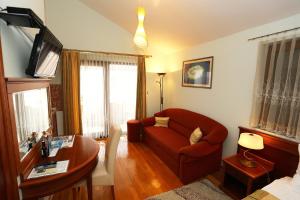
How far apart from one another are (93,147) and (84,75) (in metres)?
2.44

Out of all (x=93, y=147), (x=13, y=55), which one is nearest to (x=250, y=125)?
(x=93, y=147)

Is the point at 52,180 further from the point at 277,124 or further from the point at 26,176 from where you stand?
the point at 277,124

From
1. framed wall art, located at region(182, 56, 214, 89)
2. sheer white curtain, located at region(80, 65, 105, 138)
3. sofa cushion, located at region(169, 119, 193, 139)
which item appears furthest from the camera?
sheer white curtain, located at region(80, 65, 105, 138)

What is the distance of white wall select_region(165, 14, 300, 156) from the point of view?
7.47 ft

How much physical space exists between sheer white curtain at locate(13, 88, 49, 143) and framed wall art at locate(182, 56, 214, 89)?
284 centimetres

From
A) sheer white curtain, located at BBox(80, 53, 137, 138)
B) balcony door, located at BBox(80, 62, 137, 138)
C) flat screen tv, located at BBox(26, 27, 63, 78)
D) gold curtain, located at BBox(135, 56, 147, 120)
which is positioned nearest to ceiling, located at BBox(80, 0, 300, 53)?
gold curtain, located at BBox(135, 56, 147, 120)

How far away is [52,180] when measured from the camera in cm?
123

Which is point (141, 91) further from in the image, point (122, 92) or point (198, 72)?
point (198, 72)

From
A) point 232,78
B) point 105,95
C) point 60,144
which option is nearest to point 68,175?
point 60,144

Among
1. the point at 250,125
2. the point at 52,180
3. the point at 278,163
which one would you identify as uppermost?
the point at 250,125

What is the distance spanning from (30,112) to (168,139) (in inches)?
89.0

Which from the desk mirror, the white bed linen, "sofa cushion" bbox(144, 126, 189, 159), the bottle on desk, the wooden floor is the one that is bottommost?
the wooden floor

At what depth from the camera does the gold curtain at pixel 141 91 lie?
4.11 metres

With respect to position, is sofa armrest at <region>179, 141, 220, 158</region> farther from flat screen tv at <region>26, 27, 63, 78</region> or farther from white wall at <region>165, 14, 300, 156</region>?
flat screen tv at <region>26, 27, 63, 78</region>
